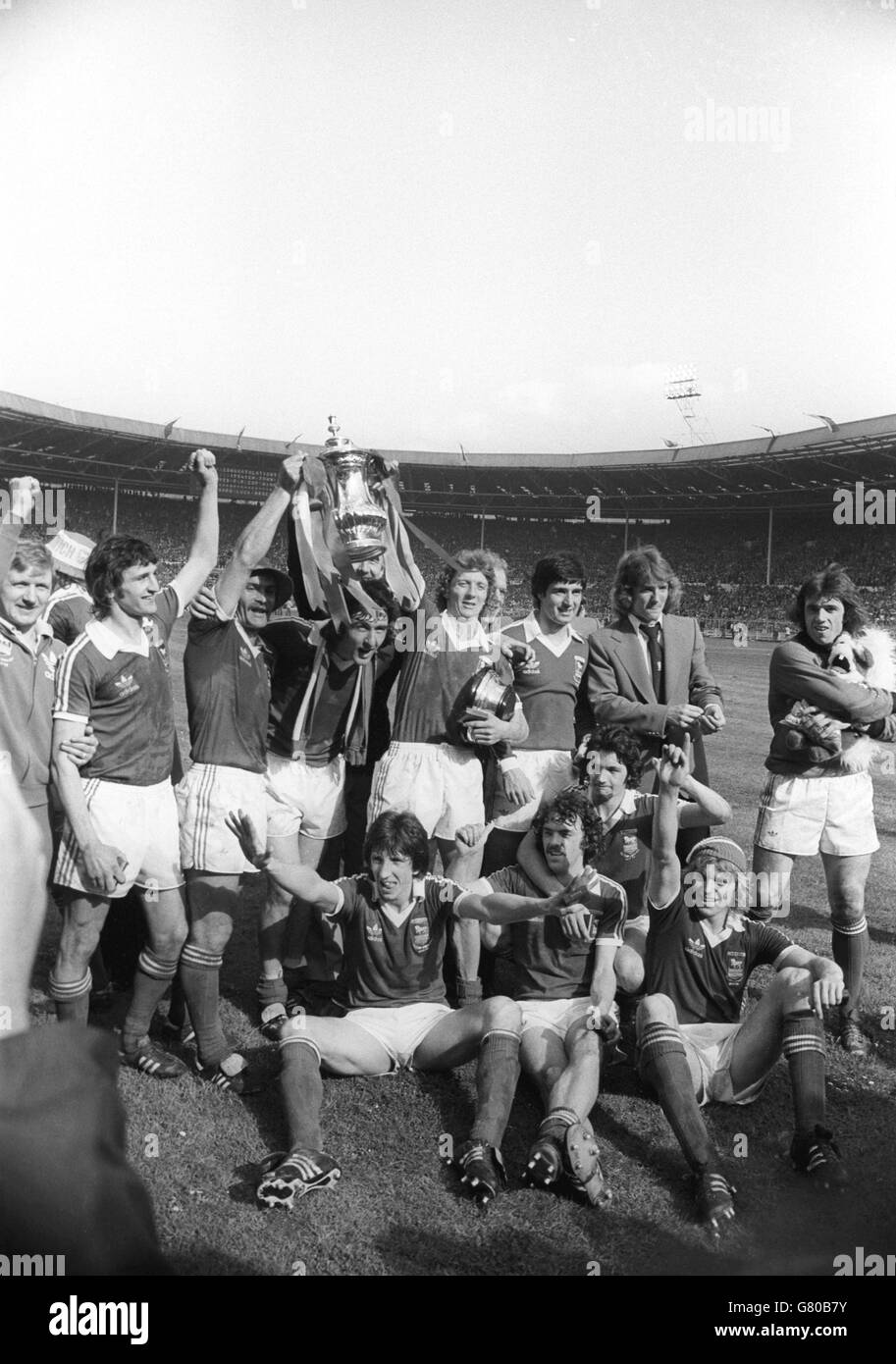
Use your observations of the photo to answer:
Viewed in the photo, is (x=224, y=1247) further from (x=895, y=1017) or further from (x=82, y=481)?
(x=82, y=481)

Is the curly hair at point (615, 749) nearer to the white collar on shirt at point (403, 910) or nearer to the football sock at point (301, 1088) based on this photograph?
the white collar on shirt at point (403, 910)

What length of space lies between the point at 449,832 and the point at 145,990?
1.21m

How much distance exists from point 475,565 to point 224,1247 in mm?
2516

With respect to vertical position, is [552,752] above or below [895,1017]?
above

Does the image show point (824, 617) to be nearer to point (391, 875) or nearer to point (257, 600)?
point (391, 875)

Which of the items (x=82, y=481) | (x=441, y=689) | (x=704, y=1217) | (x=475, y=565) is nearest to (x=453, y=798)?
(x=441, y=689)

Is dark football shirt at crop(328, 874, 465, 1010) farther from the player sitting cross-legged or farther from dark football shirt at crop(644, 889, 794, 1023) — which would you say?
dark football shirt at crop(644, 889, 794, 1023)

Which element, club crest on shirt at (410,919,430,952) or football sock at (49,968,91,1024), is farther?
club crest on shirt at (410,919,430,952)

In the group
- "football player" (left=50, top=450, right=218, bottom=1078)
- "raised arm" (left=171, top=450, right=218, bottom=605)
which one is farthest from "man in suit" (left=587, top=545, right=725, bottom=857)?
"football player" (left=50, top=450, right=218, bottom=1078)

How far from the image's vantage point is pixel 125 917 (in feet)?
13.0

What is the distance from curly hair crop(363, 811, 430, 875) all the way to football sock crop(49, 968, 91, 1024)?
96 centimetres

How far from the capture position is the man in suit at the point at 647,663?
3.88 metres

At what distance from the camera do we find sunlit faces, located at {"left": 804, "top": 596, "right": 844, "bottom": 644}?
373 centimetres

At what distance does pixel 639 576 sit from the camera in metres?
3.96
